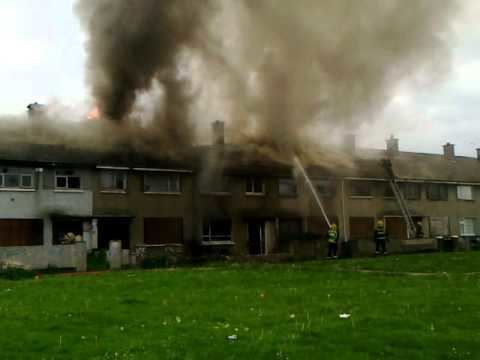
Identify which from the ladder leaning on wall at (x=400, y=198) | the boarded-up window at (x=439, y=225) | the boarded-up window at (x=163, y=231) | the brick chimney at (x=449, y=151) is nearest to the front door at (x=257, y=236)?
the boarded-up window at (x=163, y=231)

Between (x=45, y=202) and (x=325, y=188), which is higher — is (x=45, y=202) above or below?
below

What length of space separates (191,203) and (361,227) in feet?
45.5

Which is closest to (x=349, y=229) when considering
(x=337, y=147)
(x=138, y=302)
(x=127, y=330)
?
(x=337, y=147)

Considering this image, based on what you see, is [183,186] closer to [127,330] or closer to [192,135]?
[192,135]

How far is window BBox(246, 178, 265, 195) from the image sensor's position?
129 ft

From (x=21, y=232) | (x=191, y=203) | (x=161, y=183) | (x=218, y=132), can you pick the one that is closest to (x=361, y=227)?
(x=218, y=132)

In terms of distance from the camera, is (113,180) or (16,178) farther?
(113,180)

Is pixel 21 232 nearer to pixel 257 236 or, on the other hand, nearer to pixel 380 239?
pixel 257 236

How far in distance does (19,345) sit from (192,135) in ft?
94.1

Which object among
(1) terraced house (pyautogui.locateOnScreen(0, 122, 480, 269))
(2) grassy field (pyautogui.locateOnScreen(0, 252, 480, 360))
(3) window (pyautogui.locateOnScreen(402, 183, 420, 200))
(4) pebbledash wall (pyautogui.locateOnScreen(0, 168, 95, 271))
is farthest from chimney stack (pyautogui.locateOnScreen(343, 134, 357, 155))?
(2) grassy field (pyautogui.locateOnScreen(0, 252, 480, 360))

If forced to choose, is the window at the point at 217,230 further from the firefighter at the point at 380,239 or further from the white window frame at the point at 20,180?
the white window frame at the point at 20,180

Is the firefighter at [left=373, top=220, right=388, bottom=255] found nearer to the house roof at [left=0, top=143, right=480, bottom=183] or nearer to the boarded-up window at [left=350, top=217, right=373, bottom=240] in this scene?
the house roof at [left=0, top=143, right=480, bottom=183]

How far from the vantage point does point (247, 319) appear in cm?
1026

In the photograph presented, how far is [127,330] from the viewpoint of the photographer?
9.55 metres
